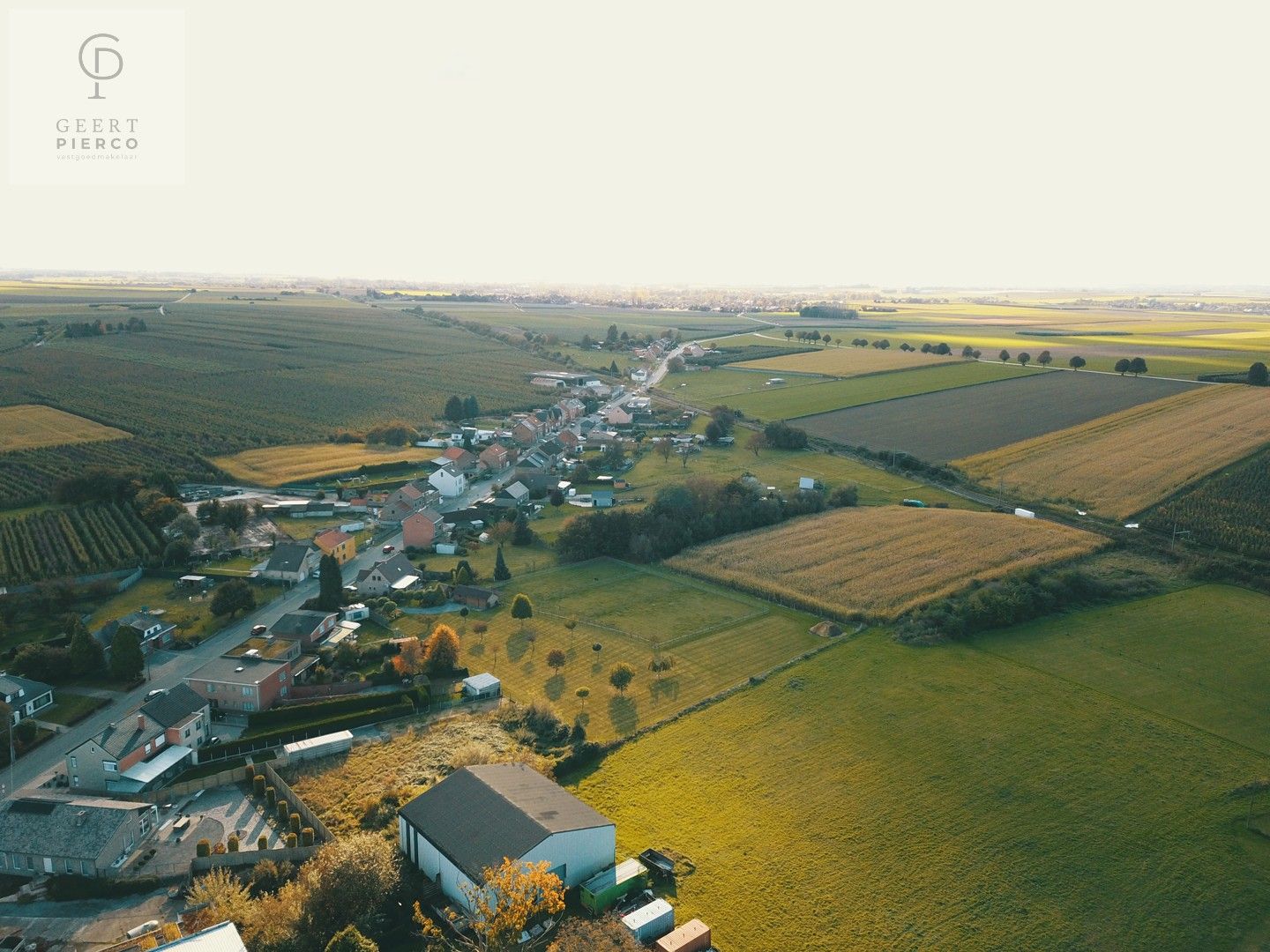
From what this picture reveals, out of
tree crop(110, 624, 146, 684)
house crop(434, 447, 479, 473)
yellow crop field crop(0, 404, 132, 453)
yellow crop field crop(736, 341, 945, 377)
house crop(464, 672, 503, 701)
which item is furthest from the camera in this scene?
yellow crop field crop(736, 341, 945, 377)

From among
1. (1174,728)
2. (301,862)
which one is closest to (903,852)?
(1174,728)

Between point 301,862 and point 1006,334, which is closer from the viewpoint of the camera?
point 301,862

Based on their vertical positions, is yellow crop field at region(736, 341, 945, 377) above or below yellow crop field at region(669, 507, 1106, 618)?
above

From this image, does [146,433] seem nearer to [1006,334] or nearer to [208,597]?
[208,597]

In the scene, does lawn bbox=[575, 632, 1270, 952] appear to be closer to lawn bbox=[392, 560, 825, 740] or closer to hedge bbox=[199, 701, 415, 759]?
lawn bbox=[392, 560, 825, 740]

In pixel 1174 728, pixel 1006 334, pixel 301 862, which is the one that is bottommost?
pixel 301 862

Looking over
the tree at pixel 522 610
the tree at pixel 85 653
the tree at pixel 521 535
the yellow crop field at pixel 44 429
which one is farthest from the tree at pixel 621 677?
the yellow crop field at pixel 44 429

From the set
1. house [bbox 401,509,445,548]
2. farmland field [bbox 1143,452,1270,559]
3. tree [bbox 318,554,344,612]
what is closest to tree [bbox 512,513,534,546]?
house [bbox 401,509,445,548]
